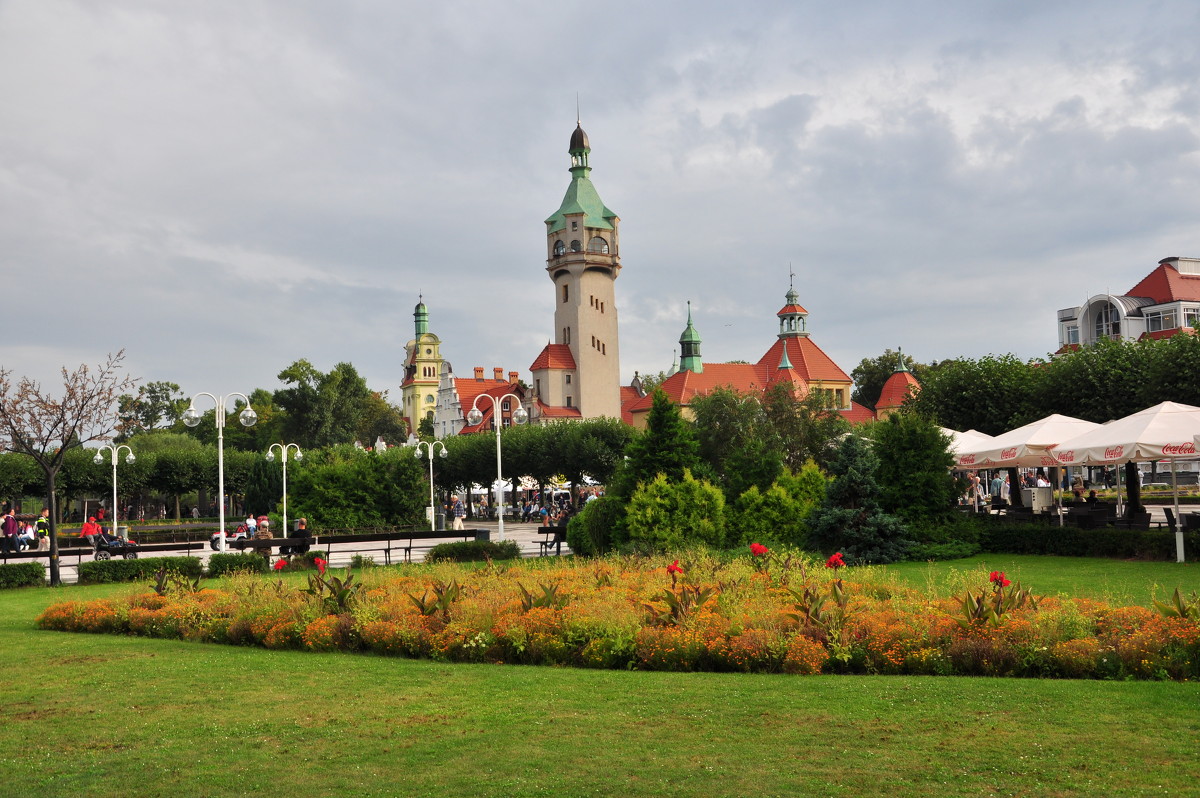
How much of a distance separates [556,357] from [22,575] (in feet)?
240

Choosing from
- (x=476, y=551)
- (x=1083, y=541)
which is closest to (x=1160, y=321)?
(x=1083, y=541)

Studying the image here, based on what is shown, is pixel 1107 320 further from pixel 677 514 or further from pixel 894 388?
Result: pixel 677 514

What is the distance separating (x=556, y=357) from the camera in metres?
94.6

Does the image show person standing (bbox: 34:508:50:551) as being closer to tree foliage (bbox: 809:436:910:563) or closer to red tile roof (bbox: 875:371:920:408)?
tree foliage (bbox: 809:436:910:563)

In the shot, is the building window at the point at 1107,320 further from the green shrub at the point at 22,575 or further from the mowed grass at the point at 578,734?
the mowed grass at the point at 578,734

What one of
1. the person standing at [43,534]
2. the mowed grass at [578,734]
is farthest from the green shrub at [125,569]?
the person standing at [43,534]

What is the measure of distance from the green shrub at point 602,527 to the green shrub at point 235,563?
7.60m

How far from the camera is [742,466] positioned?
2414cm

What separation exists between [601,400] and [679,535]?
7132 centimetres

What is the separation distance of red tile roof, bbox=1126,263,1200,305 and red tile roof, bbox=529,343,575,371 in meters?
46.8

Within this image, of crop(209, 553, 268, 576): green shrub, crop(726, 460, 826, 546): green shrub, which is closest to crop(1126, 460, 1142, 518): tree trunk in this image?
crop(726, 460, 826, 546): green shrub

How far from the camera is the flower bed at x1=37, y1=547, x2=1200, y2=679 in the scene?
30.6ft

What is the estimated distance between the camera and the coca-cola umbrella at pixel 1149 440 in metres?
19.1

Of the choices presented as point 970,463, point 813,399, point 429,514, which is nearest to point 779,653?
point 970,463
